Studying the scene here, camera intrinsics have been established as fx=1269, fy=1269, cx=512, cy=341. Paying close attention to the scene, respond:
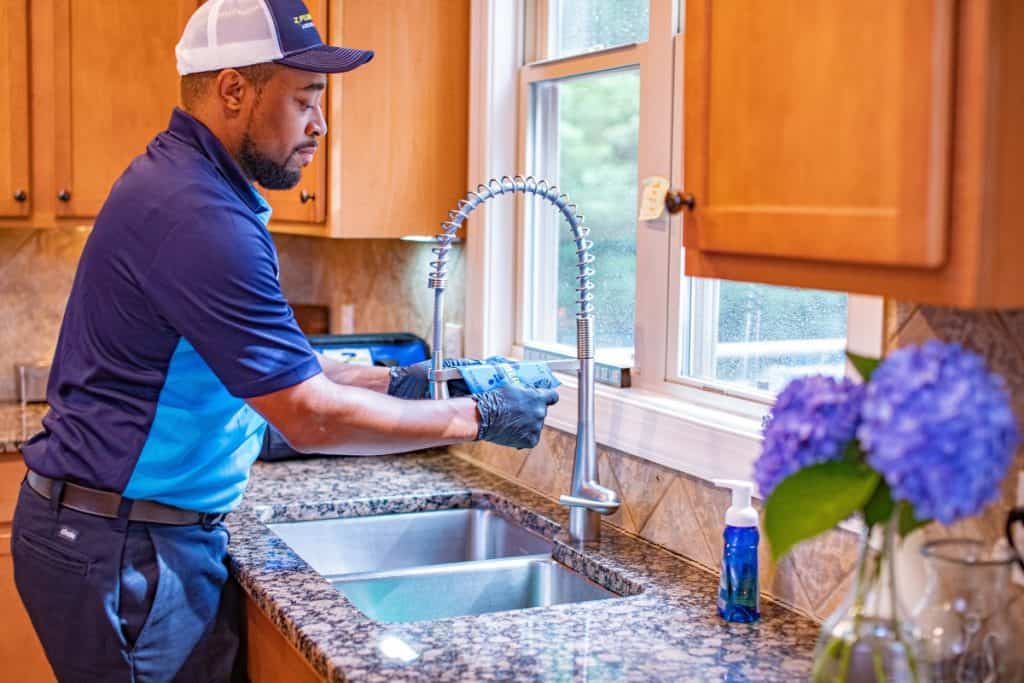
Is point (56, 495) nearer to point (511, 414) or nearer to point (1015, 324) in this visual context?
point (511, 414)

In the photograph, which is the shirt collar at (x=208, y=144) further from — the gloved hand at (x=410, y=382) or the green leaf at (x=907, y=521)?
the green leaf at (x=907, y=521)

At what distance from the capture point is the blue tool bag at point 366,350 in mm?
2902

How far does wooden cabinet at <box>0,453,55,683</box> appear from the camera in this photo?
306 cm

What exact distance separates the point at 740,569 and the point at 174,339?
93 centimetres

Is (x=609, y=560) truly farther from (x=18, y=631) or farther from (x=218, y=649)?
(x=18, y=631)

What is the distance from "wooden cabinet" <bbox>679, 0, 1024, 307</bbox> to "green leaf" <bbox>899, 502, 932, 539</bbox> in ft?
0.67

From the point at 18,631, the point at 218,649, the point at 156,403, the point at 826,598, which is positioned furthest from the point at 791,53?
the point at 18,631

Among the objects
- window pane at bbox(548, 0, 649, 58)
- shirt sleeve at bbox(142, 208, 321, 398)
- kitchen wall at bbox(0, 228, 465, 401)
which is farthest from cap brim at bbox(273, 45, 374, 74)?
kitchen wall at bbox(0, 228, 465, 401)

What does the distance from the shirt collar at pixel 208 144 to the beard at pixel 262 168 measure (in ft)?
0.06

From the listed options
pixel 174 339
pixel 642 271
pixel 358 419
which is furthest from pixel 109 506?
pixel 642 271

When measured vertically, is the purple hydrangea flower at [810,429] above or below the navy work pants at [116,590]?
above

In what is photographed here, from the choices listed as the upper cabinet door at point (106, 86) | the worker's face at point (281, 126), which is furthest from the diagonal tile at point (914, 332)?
the upper cabinet door at point (106, 86)

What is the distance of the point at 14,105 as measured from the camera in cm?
329

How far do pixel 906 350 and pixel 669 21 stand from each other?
1.25 metres
